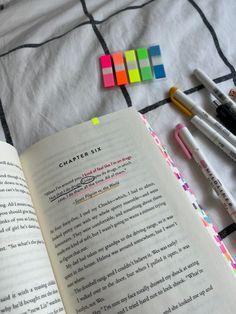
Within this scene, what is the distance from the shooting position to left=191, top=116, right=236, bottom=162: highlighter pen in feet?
1.68

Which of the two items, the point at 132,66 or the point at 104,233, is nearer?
the point at 104,233

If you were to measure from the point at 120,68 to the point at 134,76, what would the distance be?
0.08 ft

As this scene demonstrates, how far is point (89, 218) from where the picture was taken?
1.47 feet

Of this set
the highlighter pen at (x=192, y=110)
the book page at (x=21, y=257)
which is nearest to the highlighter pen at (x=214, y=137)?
the highlighter pen at (x=192, y=110)

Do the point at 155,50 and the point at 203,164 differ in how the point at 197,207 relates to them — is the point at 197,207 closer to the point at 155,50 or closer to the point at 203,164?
the point at 203,164

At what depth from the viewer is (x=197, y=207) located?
0.47 metres

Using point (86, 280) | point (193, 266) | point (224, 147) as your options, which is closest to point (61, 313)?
point (86, 280)

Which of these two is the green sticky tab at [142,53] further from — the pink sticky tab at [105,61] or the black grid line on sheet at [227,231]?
the black grid line on sheet at [227,231]

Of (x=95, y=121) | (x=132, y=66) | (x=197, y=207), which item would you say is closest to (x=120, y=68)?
(x=132, y=66)

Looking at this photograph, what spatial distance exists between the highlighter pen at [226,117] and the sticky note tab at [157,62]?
0.10m

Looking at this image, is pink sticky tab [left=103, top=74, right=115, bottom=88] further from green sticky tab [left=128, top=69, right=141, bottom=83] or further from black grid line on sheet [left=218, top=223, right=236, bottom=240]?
black grid line on sheet [left=218, top=223, right=236, bottom=240]

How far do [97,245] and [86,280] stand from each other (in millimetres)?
38

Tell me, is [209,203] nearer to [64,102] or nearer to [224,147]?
[224,147]

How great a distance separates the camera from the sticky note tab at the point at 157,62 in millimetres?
Answer: 595
